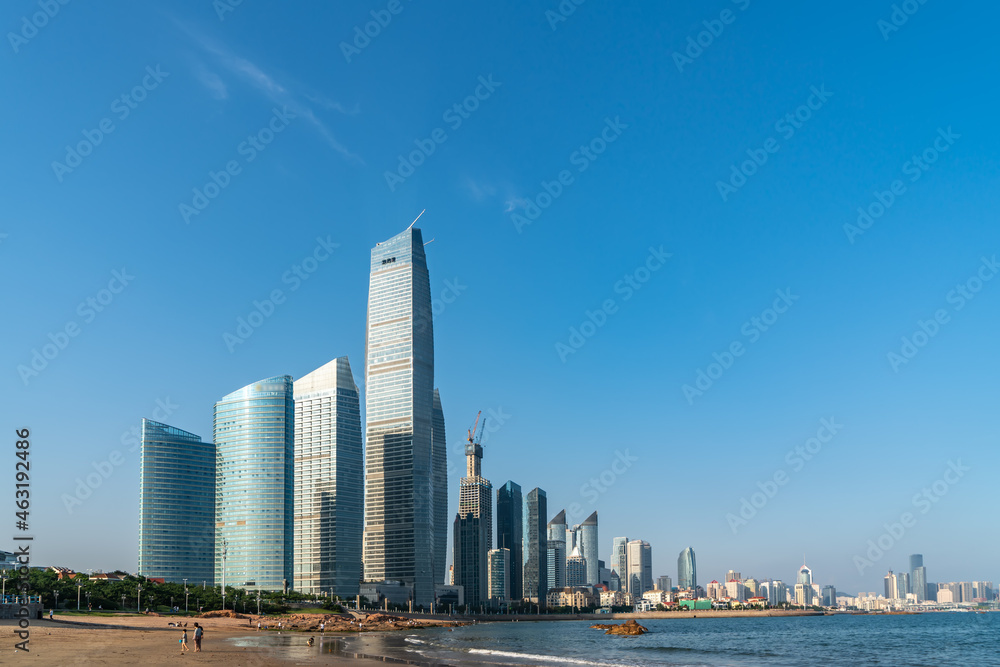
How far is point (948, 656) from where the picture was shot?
103 meters

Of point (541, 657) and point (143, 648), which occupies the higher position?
point (143, 648)

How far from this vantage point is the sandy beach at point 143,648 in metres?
58.1

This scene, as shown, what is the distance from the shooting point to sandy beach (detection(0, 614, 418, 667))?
191 ft

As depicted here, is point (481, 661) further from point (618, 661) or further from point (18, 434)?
point (18, 434)

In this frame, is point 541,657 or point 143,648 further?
point 541,657

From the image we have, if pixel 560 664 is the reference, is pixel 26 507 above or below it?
above

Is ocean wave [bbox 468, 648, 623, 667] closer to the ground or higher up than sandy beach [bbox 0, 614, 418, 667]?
closer to the ground

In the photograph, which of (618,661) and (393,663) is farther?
(618,661)

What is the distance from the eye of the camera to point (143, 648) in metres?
72.1

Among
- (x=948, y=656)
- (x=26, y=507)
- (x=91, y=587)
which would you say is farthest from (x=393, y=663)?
(x=91, y=587)

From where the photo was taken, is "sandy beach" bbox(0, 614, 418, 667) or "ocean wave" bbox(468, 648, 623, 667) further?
"ocean wave" bbox(468, 648, 623, 667)

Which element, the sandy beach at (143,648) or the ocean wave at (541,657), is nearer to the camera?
the sandy beach at (143,648)

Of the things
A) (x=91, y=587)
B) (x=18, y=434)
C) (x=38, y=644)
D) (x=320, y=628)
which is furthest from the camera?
(x=91, y=587)

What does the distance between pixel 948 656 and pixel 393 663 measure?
74318 millimetres
